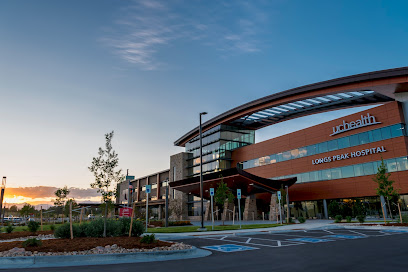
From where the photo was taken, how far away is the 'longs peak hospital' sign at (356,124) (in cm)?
4078

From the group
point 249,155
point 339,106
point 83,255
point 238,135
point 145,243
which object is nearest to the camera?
point 83,255

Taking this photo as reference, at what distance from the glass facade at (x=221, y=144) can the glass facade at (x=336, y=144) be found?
6.51 metres

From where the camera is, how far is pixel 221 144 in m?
65.6

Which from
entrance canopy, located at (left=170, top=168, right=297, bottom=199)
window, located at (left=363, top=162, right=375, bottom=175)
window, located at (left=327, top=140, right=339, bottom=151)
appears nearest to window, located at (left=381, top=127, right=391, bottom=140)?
window, located at (left=363, top=162, right=375, bottom=175)

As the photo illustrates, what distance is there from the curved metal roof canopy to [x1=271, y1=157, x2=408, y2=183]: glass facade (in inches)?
347

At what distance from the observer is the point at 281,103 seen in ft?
158

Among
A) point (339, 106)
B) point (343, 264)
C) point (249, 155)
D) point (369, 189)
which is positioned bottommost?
point (343, 264)

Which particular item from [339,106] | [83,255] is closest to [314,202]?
[339,106]

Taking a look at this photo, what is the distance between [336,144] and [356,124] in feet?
14.5

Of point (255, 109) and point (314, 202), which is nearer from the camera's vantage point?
point (314, 202)

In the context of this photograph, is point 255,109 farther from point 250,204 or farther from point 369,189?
point 369,189

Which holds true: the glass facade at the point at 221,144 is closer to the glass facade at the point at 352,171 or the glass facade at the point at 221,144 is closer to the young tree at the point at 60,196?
the glass facade at the point at 352,171

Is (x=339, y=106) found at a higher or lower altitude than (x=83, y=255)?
higher

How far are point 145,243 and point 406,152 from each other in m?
37.1
